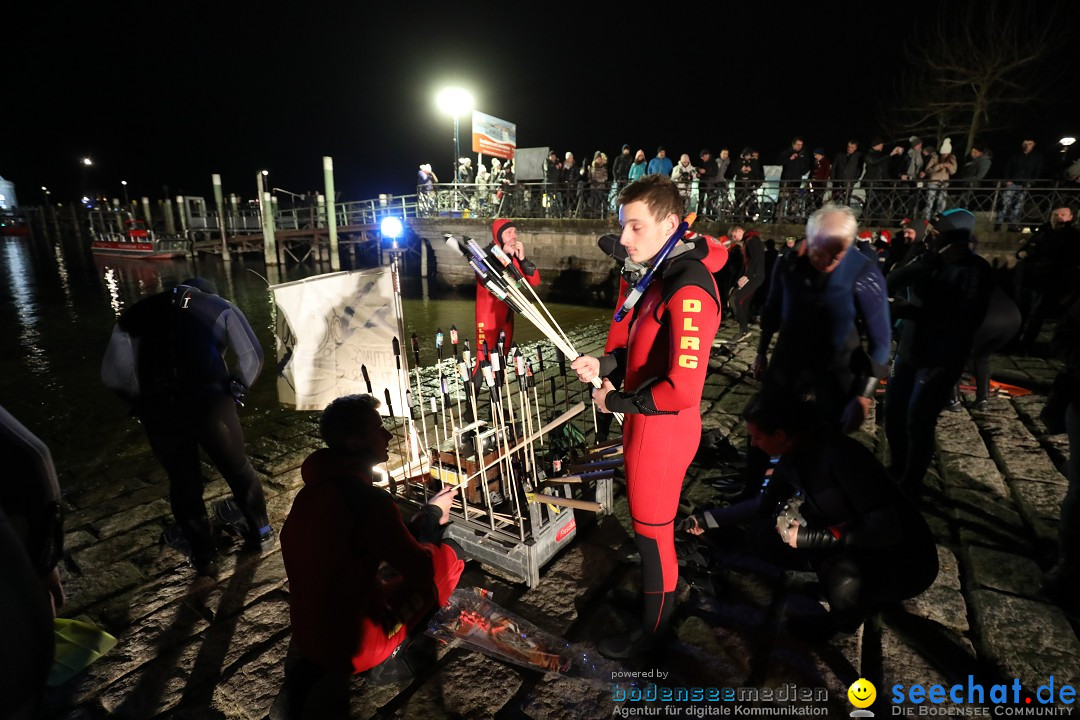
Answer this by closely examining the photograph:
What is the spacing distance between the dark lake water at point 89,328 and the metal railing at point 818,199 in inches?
214

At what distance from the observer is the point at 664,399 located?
2322 mm

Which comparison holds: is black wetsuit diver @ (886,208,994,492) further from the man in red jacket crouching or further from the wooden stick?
the man in red jacket crouching

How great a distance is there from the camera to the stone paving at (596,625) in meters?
2.61

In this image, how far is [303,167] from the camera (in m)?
101

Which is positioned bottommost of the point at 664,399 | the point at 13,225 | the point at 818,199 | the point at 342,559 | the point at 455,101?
the point at 342,559

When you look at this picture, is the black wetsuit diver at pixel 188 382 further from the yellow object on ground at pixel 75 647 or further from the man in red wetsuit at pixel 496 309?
the man in red wetsuit at pixel 496 309

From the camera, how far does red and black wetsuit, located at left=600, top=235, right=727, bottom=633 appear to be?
2301mm

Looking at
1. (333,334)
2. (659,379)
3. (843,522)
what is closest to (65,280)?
(333,334)

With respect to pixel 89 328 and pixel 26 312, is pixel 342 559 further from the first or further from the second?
pixel 26 312

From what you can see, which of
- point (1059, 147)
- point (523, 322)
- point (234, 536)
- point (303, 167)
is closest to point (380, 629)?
point (234, 536)

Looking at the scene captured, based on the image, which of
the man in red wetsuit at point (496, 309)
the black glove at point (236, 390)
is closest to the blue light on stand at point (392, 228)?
the man in red wetsuit at point (496, 309)

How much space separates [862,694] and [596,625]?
4.57 ft

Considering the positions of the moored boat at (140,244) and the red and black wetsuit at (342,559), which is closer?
the red and black wetsuit at (342,559)

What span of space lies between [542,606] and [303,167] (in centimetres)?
11603
